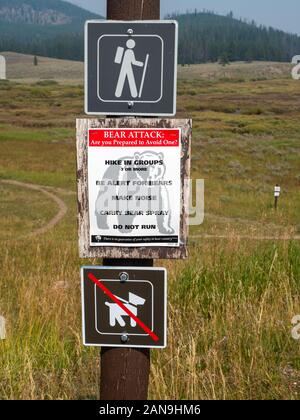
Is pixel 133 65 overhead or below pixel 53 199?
overhead

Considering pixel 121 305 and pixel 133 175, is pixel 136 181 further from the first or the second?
pixel 121 305

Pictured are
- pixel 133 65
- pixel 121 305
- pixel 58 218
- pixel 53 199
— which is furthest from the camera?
pixel 53 199

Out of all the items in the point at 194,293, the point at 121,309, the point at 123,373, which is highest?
the point at 121,309

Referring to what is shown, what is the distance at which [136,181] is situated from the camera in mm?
2400

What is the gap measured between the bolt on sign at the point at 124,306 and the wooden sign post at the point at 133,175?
0.14 feet

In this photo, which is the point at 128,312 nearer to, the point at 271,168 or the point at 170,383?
the point at 170,383

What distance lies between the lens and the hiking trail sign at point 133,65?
7.86 ft

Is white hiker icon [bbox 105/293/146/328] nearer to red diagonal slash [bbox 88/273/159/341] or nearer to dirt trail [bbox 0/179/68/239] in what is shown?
red diagonal slash [bbox 88/273/159/341]

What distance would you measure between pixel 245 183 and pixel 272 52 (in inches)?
7130

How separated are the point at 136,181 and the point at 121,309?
0.57 metres

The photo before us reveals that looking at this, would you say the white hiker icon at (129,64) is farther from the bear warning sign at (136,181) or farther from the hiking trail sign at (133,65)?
the bear warning sign at (136,181)

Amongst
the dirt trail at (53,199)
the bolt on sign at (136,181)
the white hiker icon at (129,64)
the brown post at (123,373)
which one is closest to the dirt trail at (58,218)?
the dirt trail at (53,199)

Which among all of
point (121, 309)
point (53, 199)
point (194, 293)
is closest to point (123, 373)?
point (121, 309)
